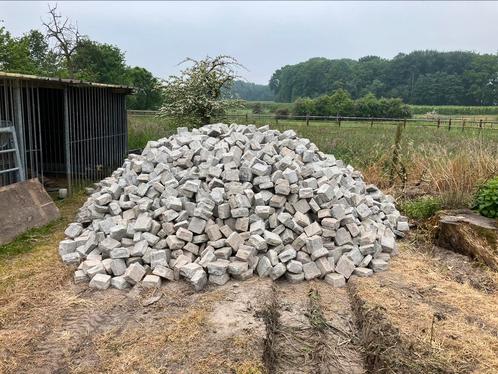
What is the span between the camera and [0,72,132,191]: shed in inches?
311

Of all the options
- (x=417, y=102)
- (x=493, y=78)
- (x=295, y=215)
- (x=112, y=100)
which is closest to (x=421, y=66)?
(x=417, y=102)

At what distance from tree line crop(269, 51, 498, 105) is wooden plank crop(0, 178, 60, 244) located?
46.6 metres

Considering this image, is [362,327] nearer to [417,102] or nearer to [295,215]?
[295,215]

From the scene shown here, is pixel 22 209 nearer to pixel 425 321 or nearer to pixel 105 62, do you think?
pixel 425 321

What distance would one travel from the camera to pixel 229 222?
19.2ft

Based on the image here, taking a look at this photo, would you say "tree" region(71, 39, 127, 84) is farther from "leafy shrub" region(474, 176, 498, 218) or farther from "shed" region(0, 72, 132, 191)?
"leafy shrub" region(474, 176, 498, 218)

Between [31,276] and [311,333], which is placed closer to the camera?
[311,333]

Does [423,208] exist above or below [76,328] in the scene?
above

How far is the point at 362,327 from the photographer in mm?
4285

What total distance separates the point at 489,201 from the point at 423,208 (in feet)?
3.66

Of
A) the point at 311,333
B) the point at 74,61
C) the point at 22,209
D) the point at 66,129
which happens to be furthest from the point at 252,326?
the point at 74,61

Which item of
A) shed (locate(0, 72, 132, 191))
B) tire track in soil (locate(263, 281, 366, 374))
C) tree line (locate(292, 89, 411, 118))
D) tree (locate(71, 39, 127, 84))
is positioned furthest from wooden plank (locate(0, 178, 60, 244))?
tree line (locate(292, 89, 411, 118))

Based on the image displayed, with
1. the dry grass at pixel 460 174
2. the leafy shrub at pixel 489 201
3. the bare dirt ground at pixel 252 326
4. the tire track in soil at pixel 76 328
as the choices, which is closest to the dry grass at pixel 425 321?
the bare dirt ground at pixel 252 326

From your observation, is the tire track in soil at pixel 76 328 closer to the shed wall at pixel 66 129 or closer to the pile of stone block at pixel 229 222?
the pile of stone block at pixel 229 222
